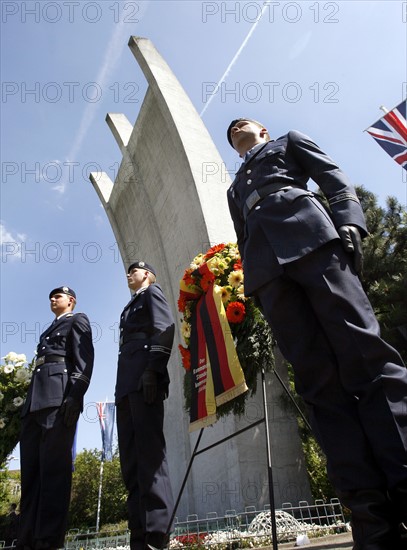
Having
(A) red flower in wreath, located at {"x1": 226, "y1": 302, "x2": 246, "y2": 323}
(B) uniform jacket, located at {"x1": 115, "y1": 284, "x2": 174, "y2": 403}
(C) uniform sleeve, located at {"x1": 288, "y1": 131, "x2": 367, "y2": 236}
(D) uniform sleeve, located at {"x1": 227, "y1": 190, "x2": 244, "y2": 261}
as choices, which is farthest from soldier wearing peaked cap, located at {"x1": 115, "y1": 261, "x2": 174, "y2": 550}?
(C) uniform sleeve, located at {"x1": 288, "y1": 131, "x2": 367, "y2": 236}

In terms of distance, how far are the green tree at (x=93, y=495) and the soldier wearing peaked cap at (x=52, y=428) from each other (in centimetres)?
1770

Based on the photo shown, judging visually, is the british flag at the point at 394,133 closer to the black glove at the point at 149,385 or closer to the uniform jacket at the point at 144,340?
the uniform jacket at the point at 144,340

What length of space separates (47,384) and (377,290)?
6.74 m

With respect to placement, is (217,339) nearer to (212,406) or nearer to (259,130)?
(212,406)

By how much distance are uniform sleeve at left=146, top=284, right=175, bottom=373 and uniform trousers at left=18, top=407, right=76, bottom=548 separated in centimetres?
86

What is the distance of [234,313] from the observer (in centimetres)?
396

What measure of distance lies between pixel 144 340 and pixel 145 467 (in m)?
0.90

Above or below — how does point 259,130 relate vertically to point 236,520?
above

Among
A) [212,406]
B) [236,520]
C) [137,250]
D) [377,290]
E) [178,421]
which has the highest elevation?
[137,250]

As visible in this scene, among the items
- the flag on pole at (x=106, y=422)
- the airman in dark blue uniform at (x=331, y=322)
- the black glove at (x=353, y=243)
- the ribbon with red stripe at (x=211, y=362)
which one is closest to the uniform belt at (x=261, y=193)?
the airman in dark blue uniform at (x=331, y=322)

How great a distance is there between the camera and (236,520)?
4258 millimetres

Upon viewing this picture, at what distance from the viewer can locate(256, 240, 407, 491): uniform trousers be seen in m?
1.46

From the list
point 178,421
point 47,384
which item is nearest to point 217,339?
point 47,384

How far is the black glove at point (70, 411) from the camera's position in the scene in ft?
10.4
